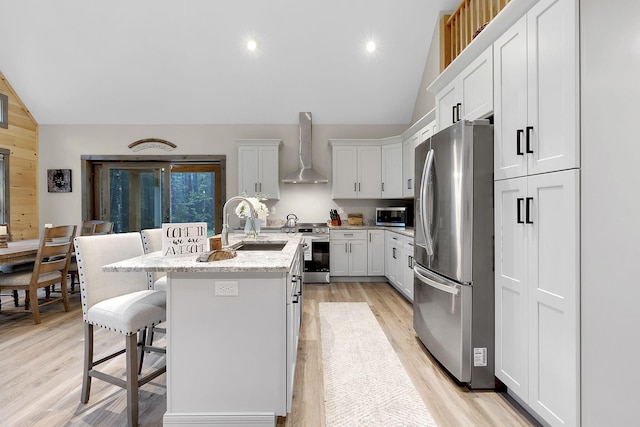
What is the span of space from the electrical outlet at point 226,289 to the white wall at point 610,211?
1.67 m

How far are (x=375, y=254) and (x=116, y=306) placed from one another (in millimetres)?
3868

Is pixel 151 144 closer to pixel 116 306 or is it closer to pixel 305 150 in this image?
pixel 305 150

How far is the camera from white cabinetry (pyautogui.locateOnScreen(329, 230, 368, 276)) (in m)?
5.16

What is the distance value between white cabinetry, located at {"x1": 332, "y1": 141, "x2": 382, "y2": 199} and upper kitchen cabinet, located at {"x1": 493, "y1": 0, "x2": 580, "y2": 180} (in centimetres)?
328

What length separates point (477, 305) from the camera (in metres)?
2.15

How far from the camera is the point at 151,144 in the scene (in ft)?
18.6

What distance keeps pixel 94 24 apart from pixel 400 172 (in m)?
4.83

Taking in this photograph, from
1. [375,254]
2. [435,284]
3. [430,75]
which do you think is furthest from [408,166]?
[435,284]

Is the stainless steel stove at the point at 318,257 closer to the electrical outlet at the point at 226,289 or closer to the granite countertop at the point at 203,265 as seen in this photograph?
the granite countertop at the point at 203,265

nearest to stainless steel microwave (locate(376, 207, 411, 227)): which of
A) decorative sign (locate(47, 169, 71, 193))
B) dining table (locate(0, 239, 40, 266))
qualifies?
dining table (locate(0, 239, 40, 266))

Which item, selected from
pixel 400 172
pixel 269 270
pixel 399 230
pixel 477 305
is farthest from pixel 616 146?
pixel 400 172

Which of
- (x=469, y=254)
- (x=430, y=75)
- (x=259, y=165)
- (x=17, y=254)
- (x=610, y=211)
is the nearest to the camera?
(x=610, y=211)

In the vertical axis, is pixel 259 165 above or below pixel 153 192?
above

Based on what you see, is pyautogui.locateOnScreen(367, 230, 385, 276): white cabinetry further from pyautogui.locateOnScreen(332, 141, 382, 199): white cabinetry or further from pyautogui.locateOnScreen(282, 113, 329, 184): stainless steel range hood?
pyautogui.locateOnScreen(282, 113, 329, 184): stainless steel range hood
